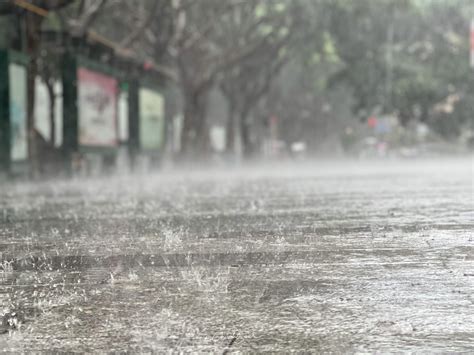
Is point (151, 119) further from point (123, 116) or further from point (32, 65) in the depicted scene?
point (32, 65)

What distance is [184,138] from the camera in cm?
3878

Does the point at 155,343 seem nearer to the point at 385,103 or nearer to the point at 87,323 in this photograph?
the point at 87,323

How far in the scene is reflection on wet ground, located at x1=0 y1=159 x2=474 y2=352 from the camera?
4582mm

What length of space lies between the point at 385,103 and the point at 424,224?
132 feet

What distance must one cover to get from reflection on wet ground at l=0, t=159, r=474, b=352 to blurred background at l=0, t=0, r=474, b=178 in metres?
12.7

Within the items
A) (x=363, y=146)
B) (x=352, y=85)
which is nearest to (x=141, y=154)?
(x=352, y=85)

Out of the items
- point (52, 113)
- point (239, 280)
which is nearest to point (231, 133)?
point (52, 113)

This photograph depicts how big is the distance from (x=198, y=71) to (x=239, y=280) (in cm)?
3272

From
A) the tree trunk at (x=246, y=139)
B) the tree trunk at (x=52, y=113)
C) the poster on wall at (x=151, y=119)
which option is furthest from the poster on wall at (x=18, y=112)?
the tree trunk at (x=246, y=139)

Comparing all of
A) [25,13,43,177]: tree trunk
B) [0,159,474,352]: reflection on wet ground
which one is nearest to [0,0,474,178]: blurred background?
[25,13,43,177]: tree trunk

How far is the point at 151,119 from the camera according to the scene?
1369 inches

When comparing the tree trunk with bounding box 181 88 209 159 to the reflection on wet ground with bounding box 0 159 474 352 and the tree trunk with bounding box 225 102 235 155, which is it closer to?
the tree trunk with bounding box 225 102 235 155

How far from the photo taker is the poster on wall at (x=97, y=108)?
2675cm

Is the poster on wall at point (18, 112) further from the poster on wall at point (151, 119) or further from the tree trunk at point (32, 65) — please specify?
the poster on wall at point (151, 119)
